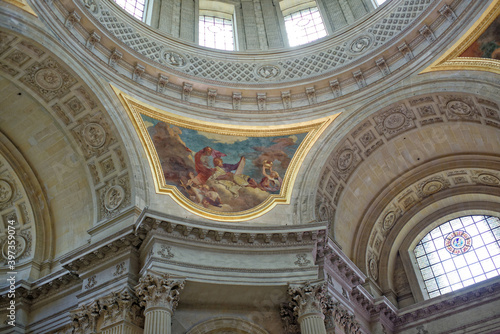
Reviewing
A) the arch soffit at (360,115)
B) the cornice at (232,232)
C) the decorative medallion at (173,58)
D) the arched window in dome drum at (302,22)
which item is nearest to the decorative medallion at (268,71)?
the arched window in dome drum at (302,22)

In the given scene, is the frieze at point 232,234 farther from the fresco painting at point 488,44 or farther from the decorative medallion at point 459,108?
the fresco painting at point 488,44

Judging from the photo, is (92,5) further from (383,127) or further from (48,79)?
(383,127)

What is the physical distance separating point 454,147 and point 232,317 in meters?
10.3

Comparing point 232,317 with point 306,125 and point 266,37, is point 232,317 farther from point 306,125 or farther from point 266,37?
point 266,37

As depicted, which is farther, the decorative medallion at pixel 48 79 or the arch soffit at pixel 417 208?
the arch soffit at pixel 417 208

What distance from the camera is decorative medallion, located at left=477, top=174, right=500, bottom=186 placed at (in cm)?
1808

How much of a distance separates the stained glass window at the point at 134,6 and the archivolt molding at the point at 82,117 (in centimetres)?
516

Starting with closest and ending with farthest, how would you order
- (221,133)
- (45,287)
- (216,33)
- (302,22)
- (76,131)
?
(45,287)
(76,131)
(221,133)
(216,33)
(302,22)

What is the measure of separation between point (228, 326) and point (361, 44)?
11375 mm

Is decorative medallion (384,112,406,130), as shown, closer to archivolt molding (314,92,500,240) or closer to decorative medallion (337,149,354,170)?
archivolt molding (314,92,500,240)

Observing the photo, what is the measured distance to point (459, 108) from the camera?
16.5 m

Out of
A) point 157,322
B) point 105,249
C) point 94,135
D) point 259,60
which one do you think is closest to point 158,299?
point 157,322

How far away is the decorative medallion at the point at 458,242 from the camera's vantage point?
1878 centimetres

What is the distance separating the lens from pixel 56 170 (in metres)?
16.2
